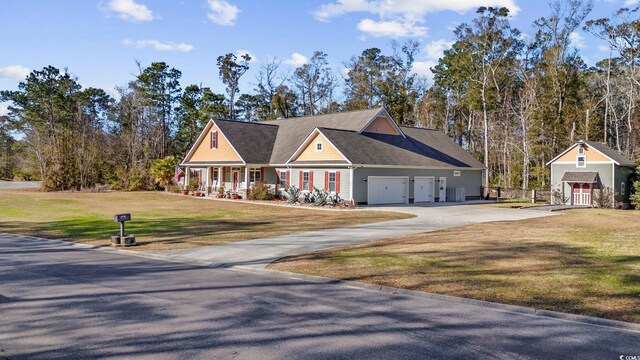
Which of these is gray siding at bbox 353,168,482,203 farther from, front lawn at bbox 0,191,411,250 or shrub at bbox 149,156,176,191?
shrub at bbox 149,156,176,191

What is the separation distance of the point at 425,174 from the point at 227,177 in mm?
17079

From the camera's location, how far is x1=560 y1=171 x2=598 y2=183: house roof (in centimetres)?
3686

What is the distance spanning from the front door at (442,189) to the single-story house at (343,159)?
0.27 ft

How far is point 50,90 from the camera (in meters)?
66.7

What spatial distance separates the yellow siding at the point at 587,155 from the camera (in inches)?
1465

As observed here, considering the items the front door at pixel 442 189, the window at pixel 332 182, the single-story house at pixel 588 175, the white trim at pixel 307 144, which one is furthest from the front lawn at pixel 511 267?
the single-story house at pixel 588 175

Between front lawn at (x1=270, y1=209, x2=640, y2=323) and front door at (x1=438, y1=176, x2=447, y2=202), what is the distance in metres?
20.9

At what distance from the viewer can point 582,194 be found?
38.1m

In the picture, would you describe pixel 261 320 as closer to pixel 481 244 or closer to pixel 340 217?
pixel 481 244

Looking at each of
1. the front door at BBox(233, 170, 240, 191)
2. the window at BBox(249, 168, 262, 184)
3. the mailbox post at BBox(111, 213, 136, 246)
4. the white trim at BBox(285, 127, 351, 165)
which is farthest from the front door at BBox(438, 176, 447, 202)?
the mailbox post at BBox(111, 213, 136, 246)

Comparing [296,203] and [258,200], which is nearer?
[296,203]

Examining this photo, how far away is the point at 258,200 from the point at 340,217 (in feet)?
42.9

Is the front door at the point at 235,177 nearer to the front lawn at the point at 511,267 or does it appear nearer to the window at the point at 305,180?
the window at the point at 305,180

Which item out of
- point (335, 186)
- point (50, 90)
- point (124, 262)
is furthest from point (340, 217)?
point (50, 90)
